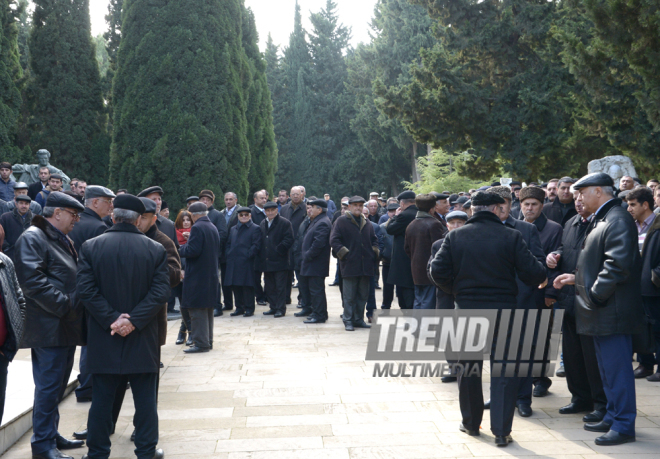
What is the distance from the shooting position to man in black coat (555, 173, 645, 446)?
4.84 metres

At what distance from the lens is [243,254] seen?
11375 millimetres

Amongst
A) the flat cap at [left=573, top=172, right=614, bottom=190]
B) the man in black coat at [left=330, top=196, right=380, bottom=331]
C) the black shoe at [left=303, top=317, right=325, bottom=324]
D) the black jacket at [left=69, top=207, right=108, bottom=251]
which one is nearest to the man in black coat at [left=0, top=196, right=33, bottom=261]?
the black shoe at [left=303, top=317, right=325, bottom=324]

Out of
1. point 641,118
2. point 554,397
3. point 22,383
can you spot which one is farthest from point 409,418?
point 641,118

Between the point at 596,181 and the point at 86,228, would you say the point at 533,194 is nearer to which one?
the point at 596,181

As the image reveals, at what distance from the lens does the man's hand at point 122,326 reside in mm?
4477

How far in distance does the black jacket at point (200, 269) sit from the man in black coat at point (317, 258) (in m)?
2.45

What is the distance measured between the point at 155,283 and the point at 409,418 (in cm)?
253

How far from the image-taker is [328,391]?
21.6ft

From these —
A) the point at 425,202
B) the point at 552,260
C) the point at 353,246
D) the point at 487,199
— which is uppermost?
the point at 487,199

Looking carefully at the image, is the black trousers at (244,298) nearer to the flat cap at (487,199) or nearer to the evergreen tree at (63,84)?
the flat cap at (487,199)

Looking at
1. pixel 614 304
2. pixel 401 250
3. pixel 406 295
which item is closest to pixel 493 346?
pixel 614 304

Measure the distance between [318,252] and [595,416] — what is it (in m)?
5.89

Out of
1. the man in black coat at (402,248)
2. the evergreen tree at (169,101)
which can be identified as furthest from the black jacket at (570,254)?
the evergreen tree at (169,101)

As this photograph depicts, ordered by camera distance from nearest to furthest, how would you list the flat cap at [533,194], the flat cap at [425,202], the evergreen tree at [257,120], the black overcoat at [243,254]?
the flat cap at [533,194] < the flat cap at [425,202] < the black overcoat at [243,254] < the evergreen tree at [257,120]
